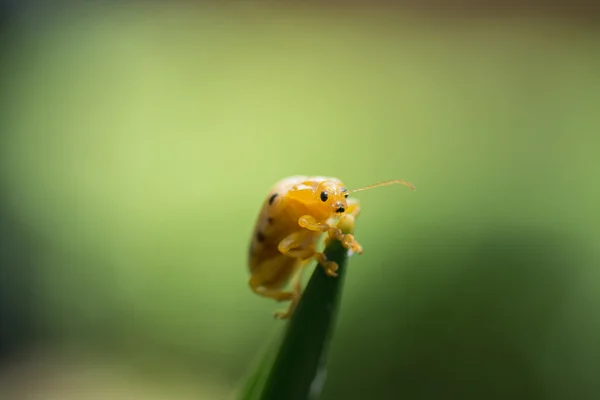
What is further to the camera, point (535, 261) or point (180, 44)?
point (180, 44)

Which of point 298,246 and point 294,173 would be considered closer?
point 298,246

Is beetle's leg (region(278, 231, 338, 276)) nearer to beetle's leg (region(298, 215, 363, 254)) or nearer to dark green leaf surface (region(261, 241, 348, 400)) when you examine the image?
beetle's leg (region(298, 215, 363, 254))

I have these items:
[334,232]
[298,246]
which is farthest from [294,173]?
[334,232]

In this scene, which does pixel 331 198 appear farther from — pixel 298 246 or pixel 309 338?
pixel 309 338

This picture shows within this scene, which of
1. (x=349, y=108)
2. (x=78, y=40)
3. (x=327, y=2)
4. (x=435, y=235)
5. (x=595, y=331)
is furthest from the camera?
(x=327, y=2)

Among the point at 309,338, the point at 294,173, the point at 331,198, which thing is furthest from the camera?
the point at 294,173

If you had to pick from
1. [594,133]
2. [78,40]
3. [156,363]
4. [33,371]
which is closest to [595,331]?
[594,133]

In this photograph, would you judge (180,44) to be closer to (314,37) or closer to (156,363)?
(314,37)

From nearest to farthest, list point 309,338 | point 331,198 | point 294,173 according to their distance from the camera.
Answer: point 309,338 → point 331,198 → point 294,173
